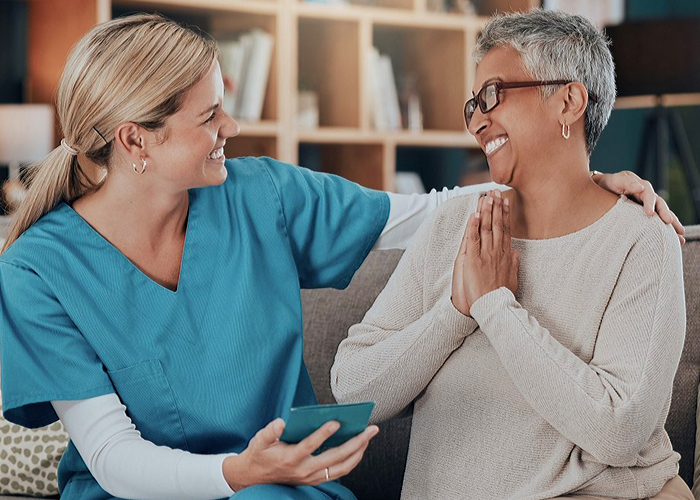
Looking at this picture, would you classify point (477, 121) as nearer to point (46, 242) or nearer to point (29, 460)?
point (46, 242)

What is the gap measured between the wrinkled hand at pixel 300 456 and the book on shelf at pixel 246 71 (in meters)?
2.75

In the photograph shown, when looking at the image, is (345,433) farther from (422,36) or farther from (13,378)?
(422,36)

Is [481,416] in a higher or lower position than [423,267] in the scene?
lower

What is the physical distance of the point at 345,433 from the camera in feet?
3.99

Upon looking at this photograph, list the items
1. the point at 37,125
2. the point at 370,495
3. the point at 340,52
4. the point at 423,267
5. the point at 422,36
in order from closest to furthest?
the point at 423,267 < the point at 370,495 < the point at 37,125 < the point at 340,52 < the point at 422,36

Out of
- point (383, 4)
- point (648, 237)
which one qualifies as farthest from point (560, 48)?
point (383, 4)

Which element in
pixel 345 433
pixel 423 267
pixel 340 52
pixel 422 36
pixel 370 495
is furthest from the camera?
pixel 422 36

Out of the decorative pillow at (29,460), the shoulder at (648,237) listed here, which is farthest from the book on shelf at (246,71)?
the shoulder at (648,237)


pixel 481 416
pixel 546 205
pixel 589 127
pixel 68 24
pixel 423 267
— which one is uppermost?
pixel 68 24

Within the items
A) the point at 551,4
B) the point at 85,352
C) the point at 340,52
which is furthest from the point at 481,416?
the point at 551,4

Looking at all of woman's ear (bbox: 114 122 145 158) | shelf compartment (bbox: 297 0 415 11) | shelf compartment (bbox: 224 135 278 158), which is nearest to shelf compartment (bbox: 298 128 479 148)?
shelf compartment (bbox: 224 135 278 158)

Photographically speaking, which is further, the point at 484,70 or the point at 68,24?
the point at 68,24

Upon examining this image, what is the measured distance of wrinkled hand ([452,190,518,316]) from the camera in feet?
4.43

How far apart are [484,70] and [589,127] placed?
18cm
